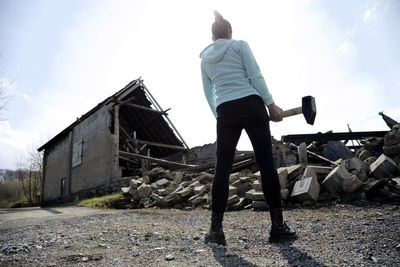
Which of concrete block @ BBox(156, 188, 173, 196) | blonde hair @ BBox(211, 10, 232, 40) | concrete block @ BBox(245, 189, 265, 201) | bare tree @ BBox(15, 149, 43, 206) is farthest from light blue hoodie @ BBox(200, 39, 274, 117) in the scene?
bare tree @ BBox(15, 149, 43, 206)

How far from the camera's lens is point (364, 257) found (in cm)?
162

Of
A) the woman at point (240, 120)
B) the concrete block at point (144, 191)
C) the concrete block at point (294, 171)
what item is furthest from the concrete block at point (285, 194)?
the concrete block at point (144, 191)

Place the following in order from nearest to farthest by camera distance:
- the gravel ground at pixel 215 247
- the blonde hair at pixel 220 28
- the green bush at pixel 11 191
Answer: the gravel ground at pixel 215 247 < the blonde hair at pixel 220 28 < the green bush at pixel 11 191

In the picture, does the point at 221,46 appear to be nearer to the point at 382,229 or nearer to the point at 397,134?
the point at 382,229

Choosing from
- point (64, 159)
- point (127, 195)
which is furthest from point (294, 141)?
point (64, 159)

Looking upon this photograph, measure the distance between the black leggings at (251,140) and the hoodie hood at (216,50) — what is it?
0.46 meters

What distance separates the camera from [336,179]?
414 centimetres

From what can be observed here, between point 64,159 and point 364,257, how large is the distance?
1476 centimetres

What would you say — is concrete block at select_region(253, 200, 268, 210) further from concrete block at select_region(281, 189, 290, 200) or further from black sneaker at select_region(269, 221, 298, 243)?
black sneaker at select_region(269, 221, 298, 243)

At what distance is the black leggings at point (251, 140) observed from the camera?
226cm

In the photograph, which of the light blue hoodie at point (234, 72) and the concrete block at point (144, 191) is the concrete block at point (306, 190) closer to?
the light blue hoodie at point (234, 72)

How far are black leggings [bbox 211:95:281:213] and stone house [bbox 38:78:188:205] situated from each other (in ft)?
27.8

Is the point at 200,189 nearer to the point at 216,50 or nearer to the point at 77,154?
the point at 216,50

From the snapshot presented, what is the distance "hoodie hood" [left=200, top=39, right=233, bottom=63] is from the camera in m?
2.48
